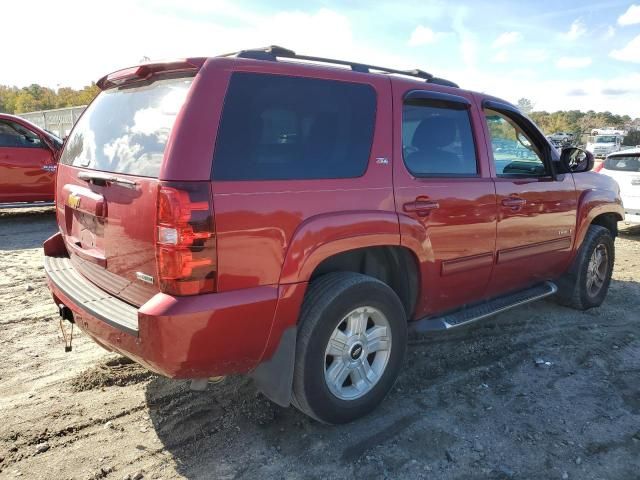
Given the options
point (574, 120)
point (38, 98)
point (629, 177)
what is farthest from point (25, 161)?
point (574, 120)

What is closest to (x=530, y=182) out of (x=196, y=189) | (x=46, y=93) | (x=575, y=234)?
(x=575, y=234)

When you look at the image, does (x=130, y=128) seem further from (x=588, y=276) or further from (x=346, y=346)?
(x=588, y=276)

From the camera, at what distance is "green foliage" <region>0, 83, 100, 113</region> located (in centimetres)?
5038

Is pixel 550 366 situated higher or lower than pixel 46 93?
lower

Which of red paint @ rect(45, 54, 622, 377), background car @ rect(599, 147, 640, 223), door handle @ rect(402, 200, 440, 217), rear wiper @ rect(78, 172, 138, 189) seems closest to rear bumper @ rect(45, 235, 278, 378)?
red paint @ rect(45, 54, 622, 377)

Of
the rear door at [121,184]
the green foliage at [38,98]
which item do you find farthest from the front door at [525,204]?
the green foliage at [38,98]

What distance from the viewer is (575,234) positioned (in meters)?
4.67

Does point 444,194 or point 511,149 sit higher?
point 511,149

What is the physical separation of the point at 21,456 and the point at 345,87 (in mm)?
2656

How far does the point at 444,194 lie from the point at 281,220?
4.35 feet

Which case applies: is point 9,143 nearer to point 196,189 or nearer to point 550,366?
point 196,189

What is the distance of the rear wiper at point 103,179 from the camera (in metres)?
2.43

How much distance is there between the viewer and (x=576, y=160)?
4.65 metres

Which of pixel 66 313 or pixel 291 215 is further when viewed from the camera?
pixel 66 313
